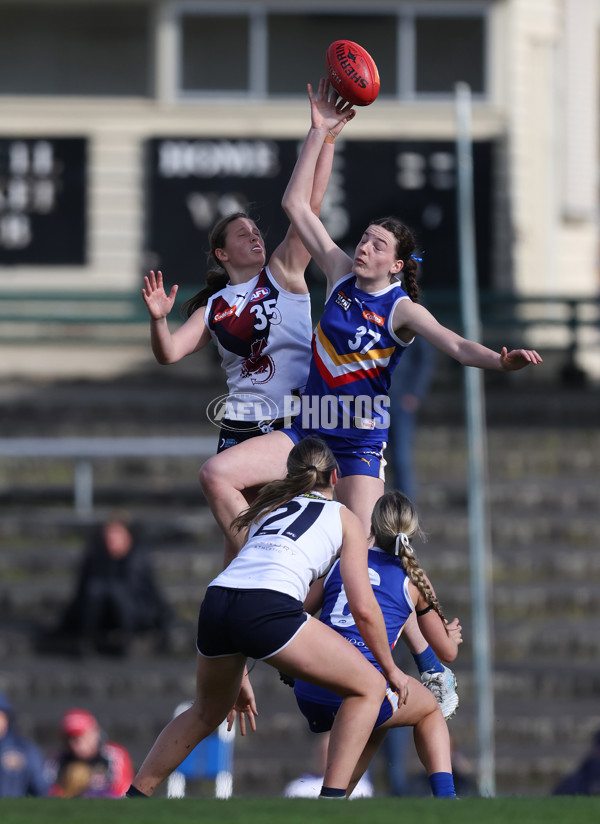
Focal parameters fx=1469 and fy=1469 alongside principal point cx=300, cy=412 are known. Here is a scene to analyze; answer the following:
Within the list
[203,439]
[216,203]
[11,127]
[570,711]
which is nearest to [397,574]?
[570,711]

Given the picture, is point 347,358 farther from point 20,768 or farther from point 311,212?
point 20,768

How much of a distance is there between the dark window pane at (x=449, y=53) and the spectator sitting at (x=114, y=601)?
7209mm

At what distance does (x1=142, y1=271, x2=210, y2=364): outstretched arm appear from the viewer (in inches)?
238

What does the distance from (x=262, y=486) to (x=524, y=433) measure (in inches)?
378

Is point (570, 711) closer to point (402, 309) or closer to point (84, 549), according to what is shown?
point (84, 549)

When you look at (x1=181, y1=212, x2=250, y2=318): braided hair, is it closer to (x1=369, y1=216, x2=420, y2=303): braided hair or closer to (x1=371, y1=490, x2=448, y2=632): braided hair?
(x1=369, y1=216, x2=420, y2=303): braided hair

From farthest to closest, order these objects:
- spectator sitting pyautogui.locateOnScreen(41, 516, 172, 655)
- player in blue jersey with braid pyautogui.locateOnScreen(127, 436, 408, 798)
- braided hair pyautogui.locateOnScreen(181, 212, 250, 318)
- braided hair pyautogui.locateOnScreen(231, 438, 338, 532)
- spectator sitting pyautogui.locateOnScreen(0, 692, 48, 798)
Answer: spectator sitting pyautogui.locateOnScreen(41, 516, 172, 655) < spectator sitting pyautogui.locateOnScreen(0, 692, 48, 798) < braided hair pyautogui.locateOnScreen(181, 212, 250, 318) < braided hair pyautogui.locateOnScreen(231, 438, 338, 532) < player in blue jersey with braid pyautogui.locateOnScreen(127, 436, 408, 798)

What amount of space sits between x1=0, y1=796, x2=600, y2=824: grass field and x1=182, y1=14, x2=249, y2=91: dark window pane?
12.6 m

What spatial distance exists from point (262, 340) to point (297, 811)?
199 centimetres

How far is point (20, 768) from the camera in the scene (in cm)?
982

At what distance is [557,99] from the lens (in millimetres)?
18047

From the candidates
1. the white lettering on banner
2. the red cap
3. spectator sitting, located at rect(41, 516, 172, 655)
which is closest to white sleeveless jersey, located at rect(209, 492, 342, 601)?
the red cap

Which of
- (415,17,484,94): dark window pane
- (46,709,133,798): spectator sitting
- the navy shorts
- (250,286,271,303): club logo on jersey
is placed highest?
(415,17,484,94): dark window pane

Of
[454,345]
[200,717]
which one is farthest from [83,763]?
[454,345]
